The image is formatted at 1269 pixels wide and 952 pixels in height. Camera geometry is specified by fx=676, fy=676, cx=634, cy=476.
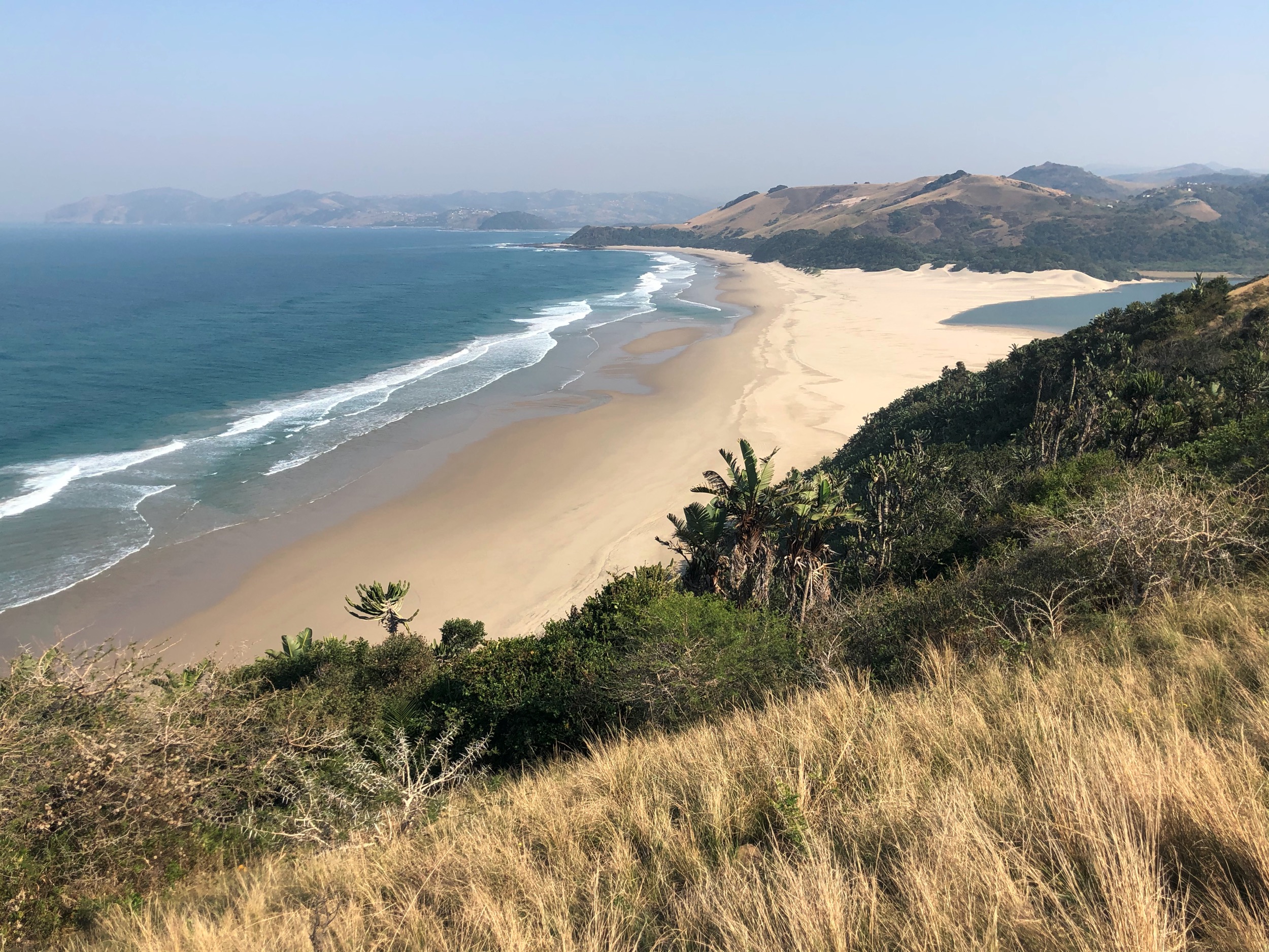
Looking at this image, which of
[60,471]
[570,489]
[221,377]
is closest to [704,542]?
[570,489]

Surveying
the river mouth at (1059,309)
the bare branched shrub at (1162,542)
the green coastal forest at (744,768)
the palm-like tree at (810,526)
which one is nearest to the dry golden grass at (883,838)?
the green coastal forest at (744,768)

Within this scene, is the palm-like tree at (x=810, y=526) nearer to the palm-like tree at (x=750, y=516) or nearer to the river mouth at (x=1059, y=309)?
the palm-like tree at (x=750, y=516)

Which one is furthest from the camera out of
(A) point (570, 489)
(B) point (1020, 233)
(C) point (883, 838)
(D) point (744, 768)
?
(B) point (1020, 233)

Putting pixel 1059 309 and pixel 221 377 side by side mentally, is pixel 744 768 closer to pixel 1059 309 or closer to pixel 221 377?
pixel 221 377

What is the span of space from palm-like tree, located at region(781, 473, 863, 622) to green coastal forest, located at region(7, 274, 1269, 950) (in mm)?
87

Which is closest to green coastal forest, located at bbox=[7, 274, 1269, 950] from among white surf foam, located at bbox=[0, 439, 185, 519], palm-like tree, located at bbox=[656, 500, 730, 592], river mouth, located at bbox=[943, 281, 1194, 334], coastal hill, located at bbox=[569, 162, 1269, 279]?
palm-like tree, located at bbox=[656, 500, 730, 592]

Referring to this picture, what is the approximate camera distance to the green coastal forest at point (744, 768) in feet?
10.5

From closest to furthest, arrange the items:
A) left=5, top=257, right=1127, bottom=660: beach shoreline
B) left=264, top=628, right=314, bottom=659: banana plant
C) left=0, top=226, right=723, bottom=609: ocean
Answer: left=264, top=628, right=314, bottom=659: banana plant, left=5, top=257, right=1127, bottom=660: beach shoreline, left=0, top=226, right=723, bottom=609: ocean

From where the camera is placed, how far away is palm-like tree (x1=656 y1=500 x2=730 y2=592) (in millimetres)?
15047

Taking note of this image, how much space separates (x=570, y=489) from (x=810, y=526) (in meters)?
17.9

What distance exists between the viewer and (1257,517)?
8.09 meters

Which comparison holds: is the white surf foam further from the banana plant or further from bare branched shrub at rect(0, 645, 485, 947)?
bare branched shrub at rect(0, 645, 485, 947)

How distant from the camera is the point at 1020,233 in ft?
476

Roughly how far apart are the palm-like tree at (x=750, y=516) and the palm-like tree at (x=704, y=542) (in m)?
0.30
